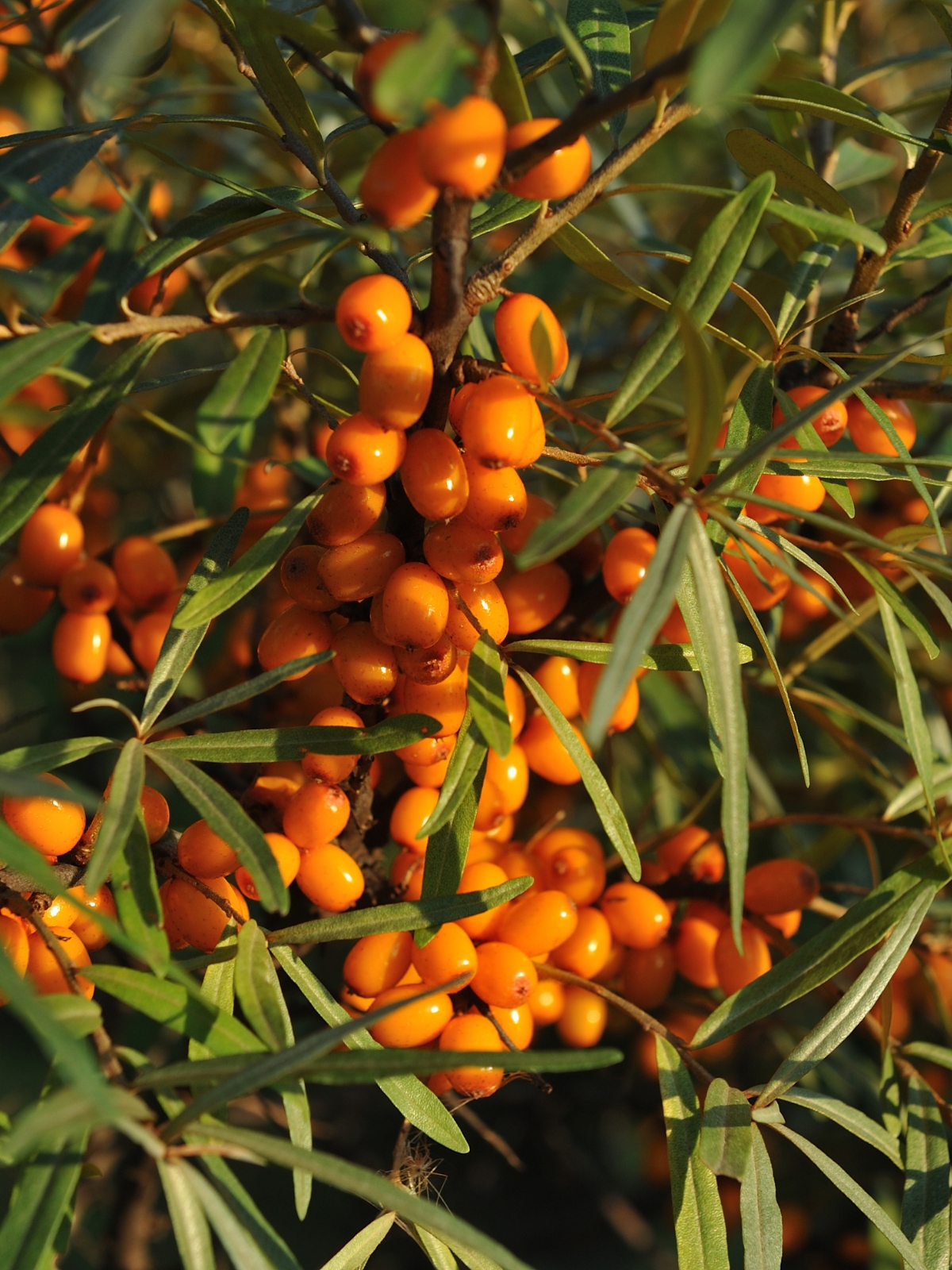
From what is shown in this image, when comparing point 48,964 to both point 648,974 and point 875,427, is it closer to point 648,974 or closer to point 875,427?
point 648,974

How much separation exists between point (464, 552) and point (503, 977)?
0.35 meters

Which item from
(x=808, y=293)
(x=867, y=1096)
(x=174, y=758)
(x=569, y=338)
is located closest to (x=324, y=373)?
(x=569, y=338)

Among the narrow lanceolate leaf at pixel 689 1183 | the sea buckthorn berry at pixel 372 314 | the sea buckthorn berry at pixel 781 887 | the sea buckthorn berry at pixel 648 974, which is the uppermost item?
the sea buckthorn berry at pixel 372 314

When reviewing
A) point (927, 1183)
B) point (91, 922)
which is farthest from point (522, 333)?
point (927, 1183)

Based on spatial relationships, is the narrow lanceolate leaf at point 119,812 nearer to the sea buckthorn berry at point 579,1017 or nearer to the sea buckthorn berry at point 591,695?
the sea buckthorn berry at point 591,695

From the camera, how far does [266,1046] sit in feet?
1.94

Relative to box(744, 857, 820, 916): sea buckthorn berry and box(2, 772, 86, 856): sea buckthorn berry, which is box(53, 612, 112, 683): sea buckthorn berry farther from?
box(744, 857, 820, 916): sea buckthorn berry

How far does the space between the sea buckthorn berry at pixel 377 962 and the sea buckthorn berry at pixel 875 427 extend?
58 cm

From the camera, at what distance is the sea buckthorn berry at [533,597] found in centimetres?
85

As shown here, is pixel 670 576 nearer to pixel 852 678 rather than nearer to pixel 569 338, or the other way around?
pixel 569 338

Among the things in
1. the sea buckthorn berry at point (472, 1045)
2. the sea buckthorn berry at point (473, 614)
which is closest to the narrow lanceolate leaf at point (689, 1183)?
the sea buckthorn berry at point (472, 1045)

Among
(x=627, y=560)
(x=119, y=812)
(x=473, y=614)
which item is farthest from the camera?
(x=627, y=560)

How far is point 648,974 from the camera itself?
97 centimetres

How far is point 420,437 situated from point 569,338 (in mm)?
746
